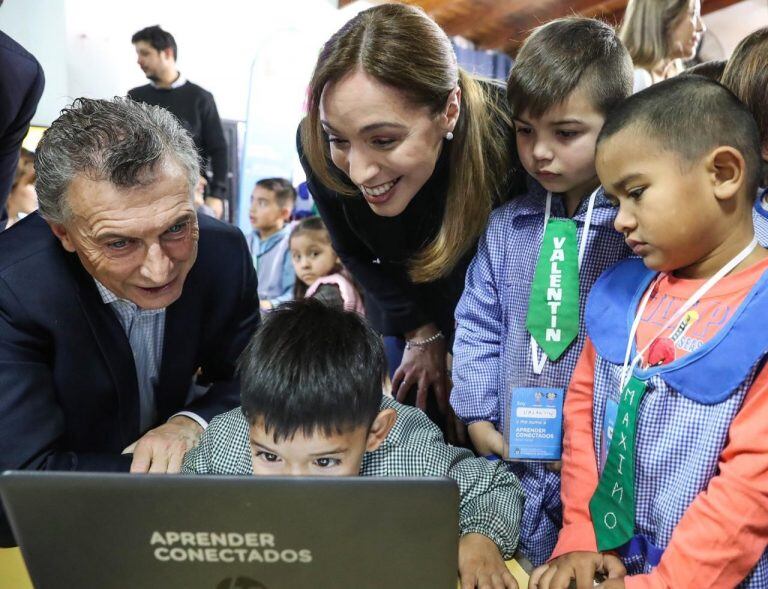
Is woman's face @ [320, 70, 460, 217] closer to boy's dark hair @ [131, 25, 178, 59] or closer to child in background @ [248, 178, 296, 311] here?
child in background @ [248, 178, 296, 311]

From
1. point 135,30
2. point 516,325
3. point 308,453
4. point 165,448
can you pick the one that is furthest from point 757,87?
point 135,30

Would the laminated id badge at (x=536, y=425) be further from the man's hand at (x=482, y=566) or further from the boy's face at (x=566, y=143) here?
the boy's face at (x=566, y=143)

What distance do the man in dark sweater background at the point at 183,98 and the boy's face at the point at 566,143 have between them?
370 cm

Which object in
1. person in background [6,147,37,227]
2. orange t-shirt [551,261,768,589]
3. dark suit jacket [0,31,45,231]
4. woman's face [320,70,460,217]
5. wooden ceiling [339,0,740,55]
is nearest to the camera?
orange t-shirt [551,261,768,589]

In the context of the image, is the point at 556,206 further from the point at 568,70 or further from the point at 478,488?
the point at 478,488

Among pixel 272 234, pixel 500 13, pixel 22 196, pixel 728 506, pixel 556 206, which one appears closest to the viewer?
pixel 728 506

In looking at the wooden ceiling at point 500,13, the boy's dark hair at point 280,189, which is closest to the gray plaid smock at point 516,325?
the boy's dark hair at point 280,189

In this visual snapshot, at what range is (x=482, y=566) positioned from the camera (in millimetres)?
1033

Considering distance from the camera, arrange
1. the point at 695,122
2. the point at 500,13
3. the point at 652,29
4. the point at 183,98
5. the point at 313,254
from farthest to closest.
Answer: the point at 500,13
the point at 183,98
the point at 313,254
the point at 652,29
the point at 695,122

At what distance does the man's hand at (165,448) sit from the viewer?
130 cm

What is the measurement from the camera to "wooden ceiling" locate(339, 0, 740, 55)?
6082 millimetres

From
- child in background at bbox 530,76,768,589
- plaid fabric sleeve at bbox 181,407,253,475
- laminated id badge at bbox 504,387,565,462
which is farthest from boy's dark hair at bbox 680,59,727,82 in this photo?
plaid fabric sleeve at bbox 181,407,253,475

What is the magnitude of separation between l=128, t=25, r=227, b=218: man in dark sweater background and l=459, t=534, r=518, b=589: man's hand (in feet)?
13.4

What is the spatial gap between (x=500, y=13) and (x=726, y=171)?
6.31 metres
